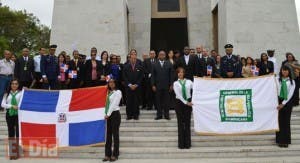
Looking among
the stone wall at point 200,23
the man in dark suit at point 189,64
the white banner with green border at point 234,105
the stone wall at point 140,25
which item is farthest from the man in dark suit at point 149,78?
the stone wall at point 200,23

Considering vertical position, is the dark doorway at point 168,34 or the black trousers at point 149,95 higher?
the dark doorway at point 168,34

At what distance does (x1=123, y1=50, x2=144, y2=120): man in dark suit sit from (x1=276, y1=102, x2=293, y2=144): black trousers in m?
3.49

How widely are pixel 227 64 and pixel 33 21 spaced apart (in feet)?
118

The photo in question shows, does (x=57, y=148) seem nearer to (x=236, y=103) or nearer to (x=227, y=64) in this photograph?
(x=236, y=103)

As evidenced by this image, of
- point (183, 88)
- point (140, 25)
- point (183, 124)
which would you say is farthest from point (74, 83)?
point (140, 25)

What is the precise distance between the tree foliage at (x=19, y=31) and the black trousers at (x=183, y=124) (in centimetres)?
2785

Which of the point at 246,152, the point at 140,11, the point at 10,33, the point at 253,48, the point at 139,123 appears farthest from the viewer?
the point at 10,33

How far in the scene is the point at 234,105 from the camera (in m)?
9.02

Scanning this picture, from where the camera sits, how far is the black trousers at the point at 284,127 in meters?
8.62

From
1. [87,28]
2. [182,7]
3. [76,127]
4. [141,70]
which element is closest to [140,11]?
[182,7]

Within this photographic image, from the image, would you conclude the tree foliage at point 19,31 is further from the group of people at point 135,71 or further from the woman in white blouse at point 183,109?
the woman in white blouse at point 183,109

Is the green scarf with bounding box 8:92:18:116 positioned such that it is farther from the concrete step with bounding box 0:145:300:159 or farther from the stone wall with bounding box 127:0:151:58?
the stone wall with bounding box 127:0:151:58

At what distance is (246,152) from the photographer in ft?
27.3

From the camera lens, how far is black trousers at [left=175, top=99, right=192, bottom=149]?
340 inches
